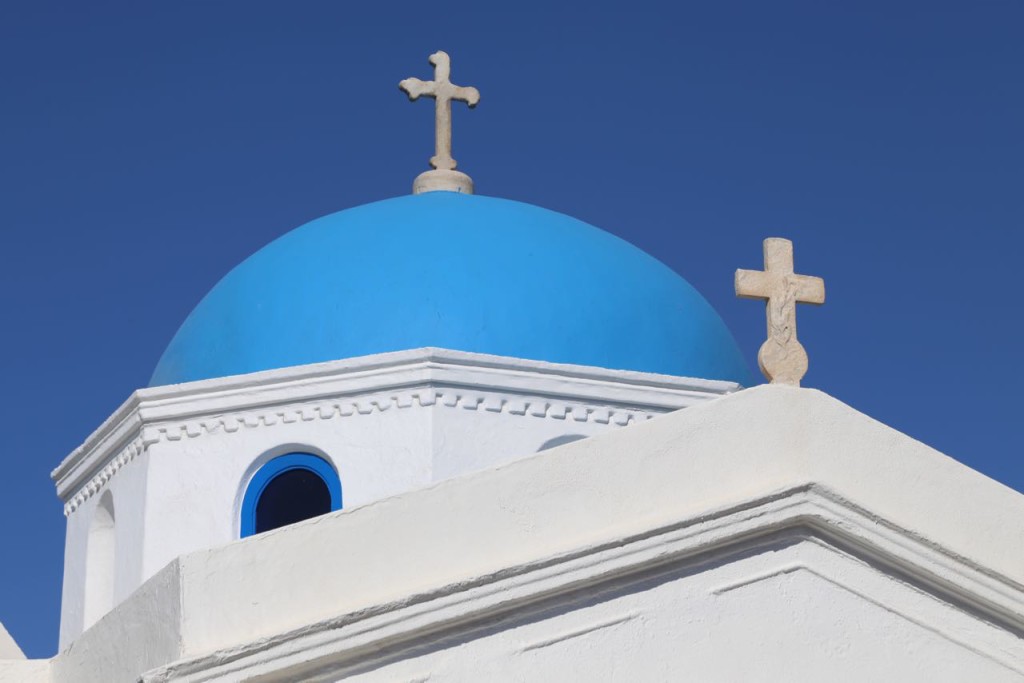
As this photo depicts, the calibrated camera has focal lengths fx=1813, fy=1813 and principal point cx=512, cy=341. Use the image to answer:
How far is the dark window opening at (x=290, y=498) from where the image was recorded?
34.0 feet

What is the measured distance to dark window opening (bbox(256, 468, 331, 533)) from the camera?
34.0 ft

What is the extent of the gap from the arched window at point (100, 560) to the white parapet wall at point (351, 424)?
50 cm

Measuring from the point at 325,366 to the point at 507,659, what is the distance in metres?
4.36

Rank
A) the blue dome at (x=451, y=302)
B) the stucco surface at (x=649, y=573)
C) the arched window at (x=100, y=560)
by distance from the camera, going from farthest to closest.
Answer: the arched window at (x=100, y=560) < the blue dome at (x=451, y=302) < the stucco surface at (x=649, y=573)

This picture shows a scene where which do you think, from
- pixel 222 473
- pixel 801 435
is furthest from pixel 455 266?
pixel 801 435

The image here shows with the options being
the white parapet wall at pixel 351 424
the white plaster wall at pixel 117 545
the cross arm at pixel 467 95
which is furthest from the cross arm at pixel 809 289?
the cross arm at pixel 467 95

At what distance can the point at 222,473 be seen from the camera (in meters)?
10.3

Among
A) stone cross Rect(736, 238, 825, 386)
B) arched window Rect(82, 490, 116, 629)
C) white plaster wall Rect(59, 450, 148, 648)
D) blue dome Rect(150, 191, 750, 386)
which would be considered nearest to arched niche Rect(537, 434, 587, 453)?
blue dome Rect(150, 191, 750, 386)

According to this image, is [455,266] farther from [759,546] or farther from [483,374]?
[759,546]

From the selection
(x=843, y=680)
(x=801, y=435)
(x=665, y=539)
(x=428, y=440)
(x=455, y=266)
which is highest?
(x=455, y=266)

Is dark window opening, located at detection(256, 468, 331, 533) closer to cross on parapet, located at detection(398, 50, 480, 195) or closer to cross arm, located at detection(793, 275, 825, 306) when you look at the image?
cross on parapet, located at detection(398, 50, 480, 195)

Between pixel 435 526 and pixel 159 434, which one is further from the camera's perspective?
pixel 159 434

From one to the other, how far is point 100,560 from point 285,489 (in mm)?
1557

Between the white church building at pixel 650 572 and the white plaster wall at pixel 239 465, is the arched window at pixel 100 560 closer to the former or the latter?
the white plaster wall at pixel 239 465
